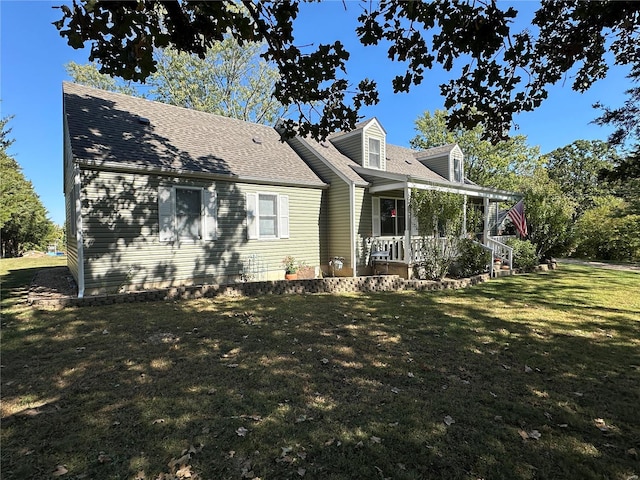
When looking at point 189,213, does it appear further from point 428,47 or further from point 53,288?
point 428,47

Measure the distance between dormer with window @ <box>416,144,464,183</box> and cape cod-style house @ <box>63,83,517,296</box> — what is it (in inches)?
146

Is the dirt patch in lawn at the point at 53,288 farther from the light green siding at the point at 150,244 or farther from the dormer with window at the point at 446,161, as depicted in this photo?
the dormer with window at the point at 446,161

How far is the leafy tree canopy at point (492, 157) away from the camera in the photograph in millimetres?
27281

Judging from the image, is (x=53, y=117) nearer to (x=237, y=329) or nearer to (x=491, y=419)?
(x=237, y=329)

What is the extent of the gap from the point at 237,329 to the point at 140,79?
13.1 feet

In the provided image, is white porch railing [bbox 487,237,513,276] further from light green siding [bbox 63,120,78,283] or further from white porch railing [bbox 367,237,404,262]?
light green siding [bbox 63,120,78,283]

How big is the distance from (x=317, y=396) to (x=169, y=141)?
32.7 feet

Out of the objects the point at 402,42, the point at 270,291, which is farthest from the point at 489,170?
the point at 402,42

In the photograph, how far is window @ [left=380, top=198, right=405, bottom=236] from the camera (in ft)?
46.5

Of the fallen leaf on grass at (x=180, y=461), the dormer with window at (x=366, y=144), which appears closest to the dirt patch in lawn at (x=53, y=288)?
the fallen leaf on grass at (x=180, y=461)

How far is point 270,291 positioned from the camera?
928cm

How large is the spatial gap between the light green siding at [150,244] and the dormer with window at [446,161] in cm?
1072

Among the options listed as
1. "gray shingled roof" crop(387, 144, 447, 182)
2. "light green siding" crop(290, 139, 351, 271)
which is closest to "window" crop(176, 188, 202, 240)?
"light green siding" crop(290, 139, 351, 271)

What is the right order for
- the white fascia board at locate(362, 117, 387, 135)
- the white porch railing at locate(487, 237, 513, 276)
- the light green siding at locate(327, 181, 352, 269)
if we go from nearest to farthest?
1. the light green siding at locate(327, 181, 352, 269)
2. the white porch railing at locate(487, 237, 513, 276)
3. the white fascia board at locate(362, 117, 387, 135)
